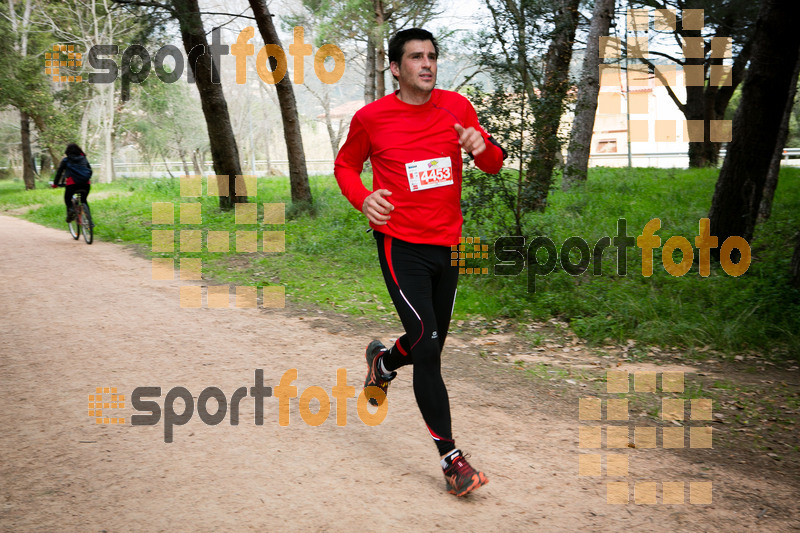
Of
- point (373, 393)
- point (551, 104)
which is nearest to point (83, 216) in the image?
point (551, 104)

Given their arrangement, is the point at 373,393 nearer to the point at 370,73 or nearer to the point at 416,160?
the point at 416,160

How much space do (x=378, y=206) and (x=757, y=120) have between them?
757 centimetres

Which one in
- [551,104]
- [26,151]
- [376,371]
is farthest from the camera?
[26,151]

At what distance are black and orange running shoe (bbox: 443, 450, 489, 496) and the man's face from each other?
2.14 metres

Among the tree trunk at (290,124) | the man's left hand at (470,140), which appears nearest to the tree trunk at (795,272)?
the man's left hand at (470,140)

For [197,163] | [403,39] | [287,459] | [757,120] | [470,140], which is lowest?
[287,459]

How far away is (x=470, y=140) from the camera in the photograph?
3678 millimetres

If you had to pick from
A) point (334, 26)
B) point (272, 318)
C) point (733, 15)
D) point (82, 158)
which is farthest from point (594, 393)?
point (334, 26)

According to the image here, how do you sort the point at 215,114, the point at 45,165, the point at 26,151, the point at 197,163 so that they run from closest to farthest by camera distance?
the point at 215,114 → the point at 26,151 → the point at 45,165 → the point at 197,163

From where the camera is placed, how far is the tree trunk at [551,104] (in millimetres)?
8539

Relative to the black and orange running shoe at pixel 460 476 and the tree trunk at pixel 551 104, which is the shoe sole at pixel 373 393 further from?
the tree trunk at pixel 551 104

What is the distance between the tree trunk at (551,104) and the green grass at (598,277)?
70cm

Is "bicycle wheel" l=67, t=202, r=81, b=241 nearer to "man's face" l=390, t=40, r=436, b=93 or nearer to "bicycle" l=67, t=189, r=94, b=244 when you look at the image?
"bicycle" l=67, t=189, r=94, b=244

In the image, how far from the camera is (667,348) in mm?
7078
